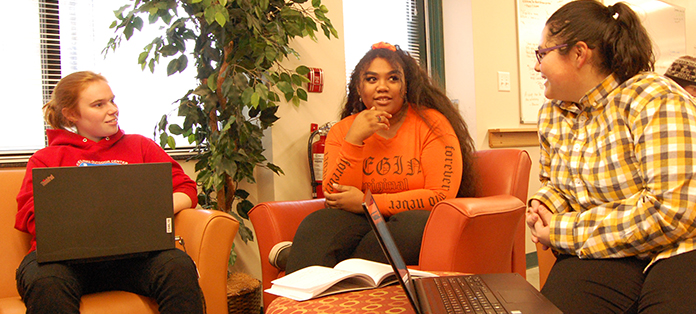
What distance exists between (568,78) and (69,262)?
1454mm

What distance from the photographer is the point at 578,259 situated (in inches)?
40.9

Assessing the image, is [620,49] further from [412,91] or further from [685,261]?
[412,91]

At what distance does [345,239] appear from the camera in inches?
61.6

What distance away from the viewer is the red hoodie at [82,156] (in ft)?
5.15

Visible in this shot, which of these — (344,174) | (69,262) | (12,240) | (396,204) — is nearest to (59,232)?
(69,262)

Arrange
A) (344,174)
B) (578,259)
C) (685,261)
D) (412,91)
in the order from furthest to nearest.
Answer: (412,91), (344,174), (578,259), (685,261)

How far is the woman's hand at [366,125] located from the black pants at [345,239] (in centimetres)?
29

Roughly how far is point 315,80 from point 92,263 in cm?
145

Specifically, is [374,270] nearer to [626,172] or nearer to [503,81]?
[626,172]

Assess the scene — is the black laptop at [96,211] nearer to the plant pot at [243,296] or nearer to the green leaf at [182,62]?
the plant pot at [243,296]

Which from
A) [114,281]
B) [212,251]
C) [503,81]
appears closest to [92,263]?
[114,281]

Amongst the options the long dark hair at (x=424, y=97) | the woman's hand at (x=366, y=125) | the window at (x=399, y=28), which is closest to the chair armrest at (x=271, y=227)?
the woman's hand at (x=366, y=125)

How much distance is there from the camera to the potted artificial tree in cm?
201

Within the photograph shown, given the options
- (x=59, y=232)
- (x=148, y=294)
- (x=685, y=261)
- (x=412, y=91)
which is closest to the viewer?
(x=685, y=261)
